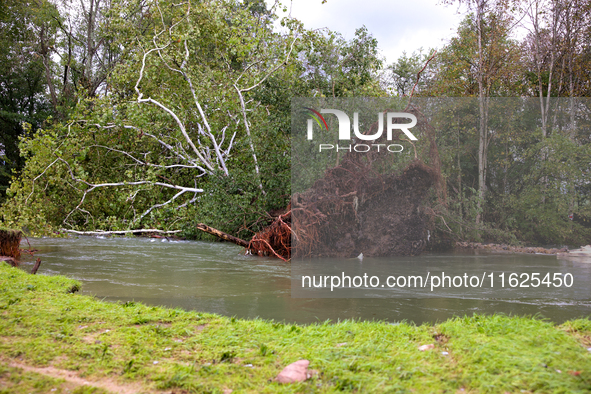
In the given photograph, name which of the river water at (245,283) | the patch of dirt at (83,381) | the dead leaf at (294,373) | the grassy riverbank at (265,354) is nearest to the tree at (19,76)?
the river water at (245,283)

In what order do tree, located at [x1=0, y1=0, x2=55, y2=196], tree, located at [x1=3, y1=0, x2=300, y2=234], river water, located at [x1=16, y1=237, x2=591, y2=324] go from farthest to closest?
1. tree, located at [x1=0, y1=0, x2=55, y2=196]
2. tree, located at [x1=3, y1=0, x2=300, y2=234]
3. river water, located at [x1=16, y1=237, x2=591, y2=324]

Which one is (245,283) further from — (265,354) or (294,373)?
(294,373)

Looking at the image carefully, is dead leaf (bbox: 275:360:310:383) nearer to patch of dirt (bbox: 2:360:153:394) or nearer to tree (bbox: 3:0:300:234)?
patch of dirt (bbox: 2:360:153:394)

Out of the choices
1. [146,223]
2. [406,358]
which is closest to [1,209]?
[146,223]

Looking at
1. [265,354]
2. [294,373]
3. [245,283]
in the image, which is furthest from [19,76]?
[294,373]

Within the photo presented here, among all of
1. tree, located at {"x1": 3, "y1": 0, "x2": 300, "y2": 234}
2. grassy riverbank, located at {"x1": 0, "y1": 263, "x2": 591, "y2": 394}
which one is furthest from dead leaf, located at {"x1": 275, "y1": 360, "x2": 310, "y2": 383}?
tree, located at {"x1": 3, "y1": 0, "x2": 300, "y2": 234}

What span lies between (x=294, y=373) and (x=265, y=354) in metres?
0.46

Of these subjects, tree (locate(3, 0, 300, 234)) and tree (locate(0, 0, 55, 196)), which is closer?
tree (locate(3, 0, 300, 234))

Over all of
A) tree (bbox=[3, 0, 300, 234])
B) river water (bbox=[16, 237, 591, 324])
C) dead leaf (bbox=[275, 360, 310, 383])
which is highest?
tree (bbox=[3, 0, 300, 234])

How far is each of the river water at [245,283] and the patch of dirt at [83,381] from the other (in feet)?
6.96

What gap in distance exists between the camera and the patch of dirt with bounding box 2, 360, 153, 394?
2734 mm

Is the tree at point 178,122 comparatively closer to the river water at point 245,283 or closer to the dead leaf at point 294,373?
the river water at point 245,283

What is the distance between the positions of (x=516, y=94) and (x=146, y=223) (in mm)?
14628

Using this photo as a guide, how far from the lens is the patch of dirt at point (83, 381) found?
273 cm
